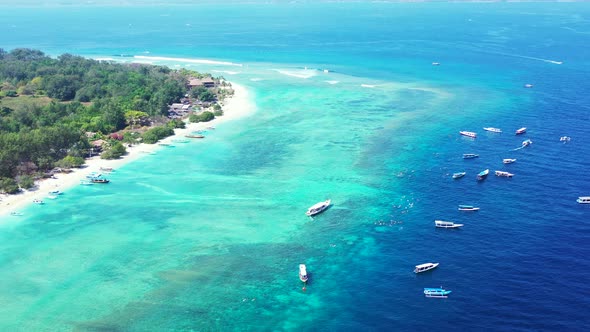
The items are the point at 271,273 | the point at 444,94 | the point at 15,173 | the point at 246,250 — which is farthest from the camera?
the point at 444,94

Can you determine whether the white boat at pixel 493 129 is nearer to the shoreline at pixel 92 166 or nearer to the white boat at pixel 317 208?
the white boat at pixel 317 208

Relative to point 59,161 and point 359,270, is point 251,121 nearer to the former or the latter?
point 59,161

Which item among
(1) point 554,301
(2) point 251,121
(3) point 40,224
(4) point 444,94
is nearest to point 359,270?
(1) point 554,301

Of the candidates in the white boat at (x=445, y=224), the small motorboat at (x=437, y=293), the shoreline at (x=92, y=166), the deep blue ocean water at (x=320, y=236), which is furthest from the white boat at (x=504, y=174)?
the shoreline at (x=92, y=166)

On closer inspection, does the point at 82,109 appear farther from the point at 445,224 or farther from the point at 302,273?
the point at 445,224

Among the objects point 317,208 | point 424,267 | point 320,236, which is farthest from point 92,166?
point 424,267

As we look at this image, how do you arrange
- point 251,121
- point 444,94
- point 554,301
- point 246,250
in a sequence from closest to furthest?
point 554,301, point 246,250, point 251,121, point 444,94

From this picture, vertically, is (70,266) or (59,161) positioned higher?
(59,161)

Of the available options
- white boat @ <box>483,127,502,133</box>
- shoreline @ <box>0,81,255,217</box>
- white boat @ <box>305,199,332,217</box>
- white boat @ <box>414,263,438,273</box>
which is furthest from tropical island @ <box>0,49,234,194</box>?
white boat @ <box>483,127,502,133</box>
